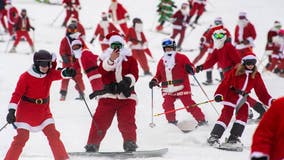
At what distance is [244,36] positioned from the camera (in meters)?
13.8

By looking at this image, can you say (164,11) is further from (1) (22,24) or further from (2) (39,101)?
(2) (39,101)

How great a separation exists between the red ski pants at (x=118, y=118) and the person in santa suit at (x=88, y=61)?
3.35m

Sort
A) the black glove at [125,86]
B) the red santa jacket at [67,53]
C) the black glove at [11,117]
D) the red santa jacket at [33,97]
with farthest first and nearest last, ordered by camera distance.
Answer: the red santa jacket at [67,53] → the black glove at [125,86] → the red santa jacket at [33,97] → the black glove at [11,117]

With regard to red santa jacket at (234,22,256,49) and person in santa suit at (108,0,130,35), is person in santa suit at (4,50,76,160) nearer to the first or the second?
red santa jacket at (234,22,256,49)

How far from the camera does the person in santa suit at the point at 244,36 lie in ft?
44.8

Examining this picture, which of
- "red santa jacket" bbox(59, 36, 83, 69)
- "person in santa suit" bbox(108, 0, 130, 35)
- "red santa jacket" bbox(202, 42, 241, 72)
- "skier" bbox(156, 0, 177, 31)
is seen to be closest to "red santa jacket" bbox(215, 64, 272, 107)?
"red santa jacket" bbox(202, 42, 241, 72)

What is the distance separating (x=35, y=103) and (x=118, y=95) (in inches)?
46.9

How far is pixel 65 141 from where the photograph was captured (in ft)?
28.0

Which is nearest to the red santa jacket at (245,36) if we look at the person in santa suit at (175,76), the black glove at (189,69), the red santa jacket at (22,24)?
the person in santa suit at (175,76)

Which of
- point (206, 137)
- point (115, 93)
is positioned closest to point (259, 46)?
point (206, 137)

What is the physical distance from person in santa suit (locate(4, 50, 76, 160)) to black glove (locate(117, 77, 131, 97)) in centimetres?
80

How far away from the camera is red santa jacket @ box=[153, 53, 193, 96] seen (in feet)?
29.9

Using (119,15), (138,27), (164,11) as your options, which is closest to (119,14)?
(119,15)

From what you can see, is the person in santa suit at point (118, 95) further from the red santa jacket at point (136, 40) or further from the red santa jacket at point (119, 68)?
the red santa jacket at point (136, 40)
